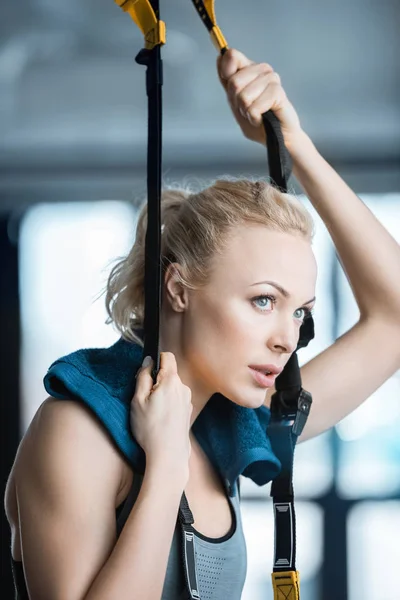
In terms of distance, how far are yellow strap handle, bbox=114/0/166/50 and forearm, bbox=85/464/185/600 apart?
0.41 metres

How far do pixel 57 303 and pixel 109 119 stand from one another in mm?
724

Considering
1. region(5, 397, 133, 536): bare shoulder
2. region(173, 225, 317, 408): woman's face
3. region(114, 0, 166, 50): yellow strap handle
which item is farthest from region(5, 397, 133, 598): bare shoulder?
region(114, 0, 166, 50): yellow strap handle

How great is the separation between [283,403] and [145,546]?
0.91ft

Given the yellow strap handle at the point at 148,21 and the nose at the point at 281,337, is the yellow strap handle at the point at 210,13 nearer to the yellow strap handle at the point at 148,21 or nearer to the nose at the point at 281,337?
the yellow strap handle at the point at 148,21

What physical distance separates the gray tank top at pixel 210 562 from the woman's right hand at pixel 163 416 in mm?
Result: 47

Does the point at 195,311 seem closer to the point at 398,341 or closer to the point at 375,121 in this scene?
the point at 398,341

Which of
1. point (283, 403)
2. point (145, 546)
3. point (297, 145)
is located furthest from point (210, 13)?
point (145, 546)

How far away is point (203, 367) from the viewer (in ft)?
2.79

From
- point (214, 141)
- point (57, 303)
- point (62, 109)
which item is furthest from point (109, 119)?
point (57, 303)

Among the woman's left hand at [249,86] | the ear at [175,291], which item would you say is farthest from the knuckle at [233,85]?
the ear at [175,291]

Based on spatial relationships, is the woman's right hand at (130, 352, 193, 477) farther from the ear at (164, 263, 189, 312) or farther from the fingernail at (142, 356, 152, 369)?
the ear at (164, 263, 189, 312)

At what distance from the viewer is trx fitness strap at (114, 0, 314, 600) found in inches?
29.3

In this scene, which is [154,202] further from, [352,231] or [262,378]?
[352,231]

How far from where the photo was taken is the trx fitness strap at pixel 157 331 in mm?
744
